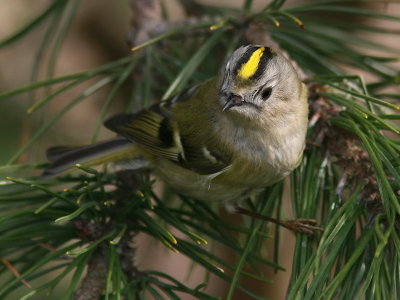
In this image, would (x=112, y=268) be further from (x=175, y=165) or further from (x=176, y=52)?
(x=176, y=52)

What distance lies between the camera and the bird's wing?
141 centimetres

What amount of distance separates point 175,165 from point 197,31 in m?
0.34

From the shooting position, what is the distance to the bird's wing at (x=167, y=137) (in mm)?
1405

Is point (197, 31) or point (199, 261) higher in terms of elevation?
point (197, 31)

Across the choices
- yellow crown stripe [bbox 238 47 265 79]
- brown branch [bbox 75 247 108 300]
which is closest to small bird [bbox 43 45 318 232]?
yellow crown stripe [bbox 238 47 265 79]

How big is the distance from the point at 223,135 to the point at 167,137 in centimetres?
17

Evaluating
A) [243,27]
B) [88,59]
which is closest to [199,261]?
[243,27]

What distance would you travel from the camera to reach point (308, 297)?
87 centimetres

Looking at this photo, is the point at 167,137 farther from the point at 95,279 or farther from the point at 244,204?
the point at 95,279

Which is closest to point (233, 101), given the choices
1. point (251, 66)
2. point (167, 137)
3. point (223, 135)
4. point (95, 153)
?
point (251, 66)

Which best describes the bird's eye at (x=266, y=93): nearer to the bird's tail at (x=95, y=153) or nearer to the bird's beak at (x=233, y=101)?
the bird's beak at (x=233, y=101)

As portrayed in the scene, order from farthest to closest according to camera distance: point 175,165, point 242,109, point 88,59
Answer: point 88,59
point 175,165
point 242,109

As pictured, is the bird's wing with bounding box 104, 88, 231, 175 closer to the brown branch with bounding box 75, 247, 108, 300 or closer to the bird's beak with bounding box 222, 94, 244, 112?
the bird's beak with bounding box 222, 94, 244, 112

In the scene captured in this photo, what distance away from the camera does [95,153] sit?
148 cm
